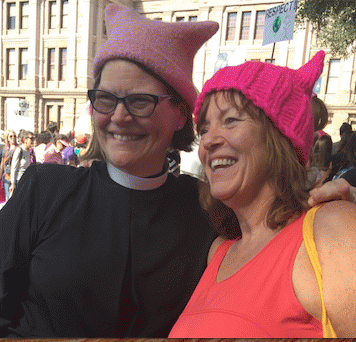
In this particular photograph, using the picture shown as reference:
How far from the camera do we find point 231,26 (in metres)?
18.6

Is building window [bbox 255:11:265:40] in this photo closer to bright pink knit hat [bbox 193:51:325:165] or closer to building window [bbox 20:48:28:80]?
building window [bbox 20:48:28:80]

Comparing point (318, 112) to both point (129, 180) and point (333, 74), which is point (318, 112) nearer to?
point (129, 180)

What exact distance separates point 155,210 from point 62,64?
2141 centimetres

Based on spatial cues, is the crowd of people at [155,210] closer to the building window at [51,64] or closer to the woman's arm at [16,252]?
the woman's arm at [16,252]

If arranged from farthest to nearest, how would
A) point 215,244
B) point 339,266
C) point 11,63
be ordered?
point 11,63 → point 215,244 → point 339,266

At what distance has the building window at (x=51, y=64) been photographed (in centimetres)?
2041

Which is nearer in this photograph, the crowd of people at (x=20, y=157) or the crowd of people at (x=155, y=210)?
the crowd of people at (x=155, y=210)

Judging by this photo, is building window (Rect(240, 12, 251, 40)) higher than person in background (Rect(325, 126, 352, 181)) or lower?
higher

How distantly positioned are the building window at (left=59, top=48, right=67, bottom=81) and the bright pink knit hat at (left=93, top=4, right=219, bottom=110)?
20.8 m

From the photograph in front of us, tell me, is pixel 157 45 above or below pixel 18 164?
above

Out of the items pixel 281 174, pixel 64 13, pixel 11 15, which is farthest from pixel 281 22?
pixel 11 15

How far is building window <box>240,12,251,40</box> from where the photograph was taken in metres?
18.3

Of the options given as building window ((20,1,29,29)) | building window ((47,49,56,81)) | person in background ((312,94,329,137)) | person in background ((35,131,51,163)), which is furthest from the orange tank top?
building window ((20,1,29,29))

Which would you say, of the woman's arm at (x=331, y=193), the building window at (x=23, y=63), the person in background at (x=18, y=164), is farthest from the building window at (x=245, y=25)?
the woman's arm at (x=331, y=193)
